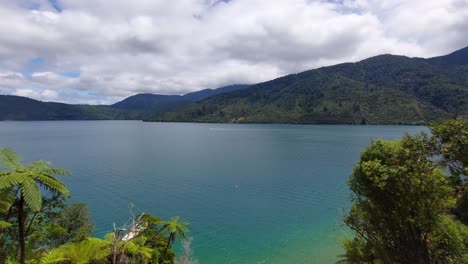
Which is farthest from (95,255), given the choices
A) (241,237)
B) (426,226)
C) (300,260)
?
(241,237)

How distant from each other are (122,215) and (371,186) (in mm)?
33177

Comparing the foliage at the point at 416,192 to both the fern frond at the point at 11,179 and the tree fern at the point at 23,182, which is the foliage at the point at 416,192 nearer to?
the tree fern at the point at 23,182

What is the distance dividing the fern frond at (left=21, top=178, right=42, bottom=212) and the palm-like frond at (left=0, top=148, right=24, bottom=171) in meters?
1.27

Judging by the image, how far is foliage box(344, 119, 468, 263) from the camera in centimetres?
1405

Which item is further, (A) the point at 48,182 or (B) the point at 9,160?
(B) the point at 9,160

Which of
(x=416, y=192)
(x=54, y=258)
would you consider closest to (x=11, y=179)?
(x=54, y=258)

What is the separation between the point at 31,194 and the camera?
25.7ft

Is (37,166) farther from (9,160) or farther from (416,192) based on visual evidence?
(416,192)

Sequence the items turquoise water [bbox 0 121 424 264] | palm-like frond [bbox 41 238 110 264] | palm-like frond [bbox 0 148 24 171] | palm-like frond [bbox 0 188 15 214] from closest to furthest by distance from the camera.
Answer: palm-like frond [bbox 0 188 15 214], palm-like frond [bbox 0 148 24 171], palm-like frond [bbox 41 238 110 264], turquoise water [bbox 0 121 424 264]

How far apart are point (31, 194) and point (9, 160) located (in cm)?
213

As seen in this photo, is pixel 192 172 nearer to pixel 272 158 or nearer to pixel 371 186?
pixel 272 158

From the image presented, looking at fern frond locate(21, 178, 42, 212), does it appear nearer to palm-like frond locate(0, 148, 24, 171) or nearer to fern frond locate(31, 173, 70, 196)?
fern frond locate(31, 173, 70, 196)

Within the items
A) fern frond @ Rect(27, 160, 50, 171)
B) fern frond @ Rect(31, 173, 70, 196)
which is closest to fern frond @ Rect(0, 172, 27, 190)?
fern frond @ Rect(31, 173, 70, 196)

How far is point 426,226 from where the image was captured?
1445 cm
